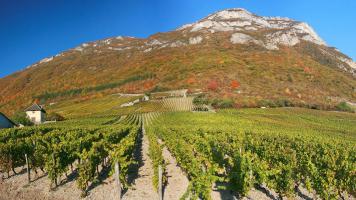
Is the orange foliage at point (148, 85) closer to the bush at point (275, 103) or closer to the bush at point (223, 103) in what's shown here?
the bush at point (223, 103)

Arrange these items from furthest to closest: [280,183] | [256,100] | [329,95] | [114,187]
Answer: [329,95]
[256,100]
[114,187]
[280,183]

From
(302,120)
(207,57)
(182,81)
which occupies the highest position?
(207,57)

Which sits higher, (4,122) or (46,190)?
(46,190)

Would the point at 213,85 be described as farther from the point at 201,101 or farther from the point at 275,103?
the point at 275,103

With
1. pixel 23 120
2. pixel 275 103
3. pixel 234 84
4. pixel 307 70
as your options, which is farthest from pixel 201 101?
pixel 307 70

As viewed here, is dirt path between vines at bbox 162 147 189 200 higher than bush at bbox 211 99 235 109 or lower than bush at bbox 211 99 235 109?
lower

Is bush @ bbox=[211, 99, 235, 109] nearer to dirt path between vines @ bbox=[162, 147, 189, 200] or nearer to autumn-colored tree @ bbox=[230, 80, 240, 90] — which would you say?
autumn-colored tree @ bbox=[230, 80, 240, 90]

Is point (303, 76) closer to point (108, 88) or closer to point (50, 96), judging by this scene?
point (108, 88)

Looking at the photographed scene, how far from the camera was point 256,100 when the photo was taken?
4311 inches

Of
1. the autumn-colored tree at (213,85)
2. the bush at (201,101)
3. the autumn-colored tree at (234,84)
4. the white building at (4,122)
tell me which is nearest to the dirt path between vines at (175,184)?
the white building at (4,122)

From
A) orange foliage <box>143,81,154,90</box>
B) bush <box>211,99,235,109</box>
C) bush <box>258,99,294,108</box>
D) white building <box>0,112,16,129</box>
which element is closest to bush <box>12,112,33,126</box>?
white building <box>0,112,16,129</box>

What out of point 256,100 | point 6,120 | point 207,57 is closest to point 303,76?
point 207,57

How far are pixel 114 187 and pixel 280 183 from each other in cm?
950

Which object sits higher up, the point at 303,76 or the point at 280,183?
the point at 303,76
